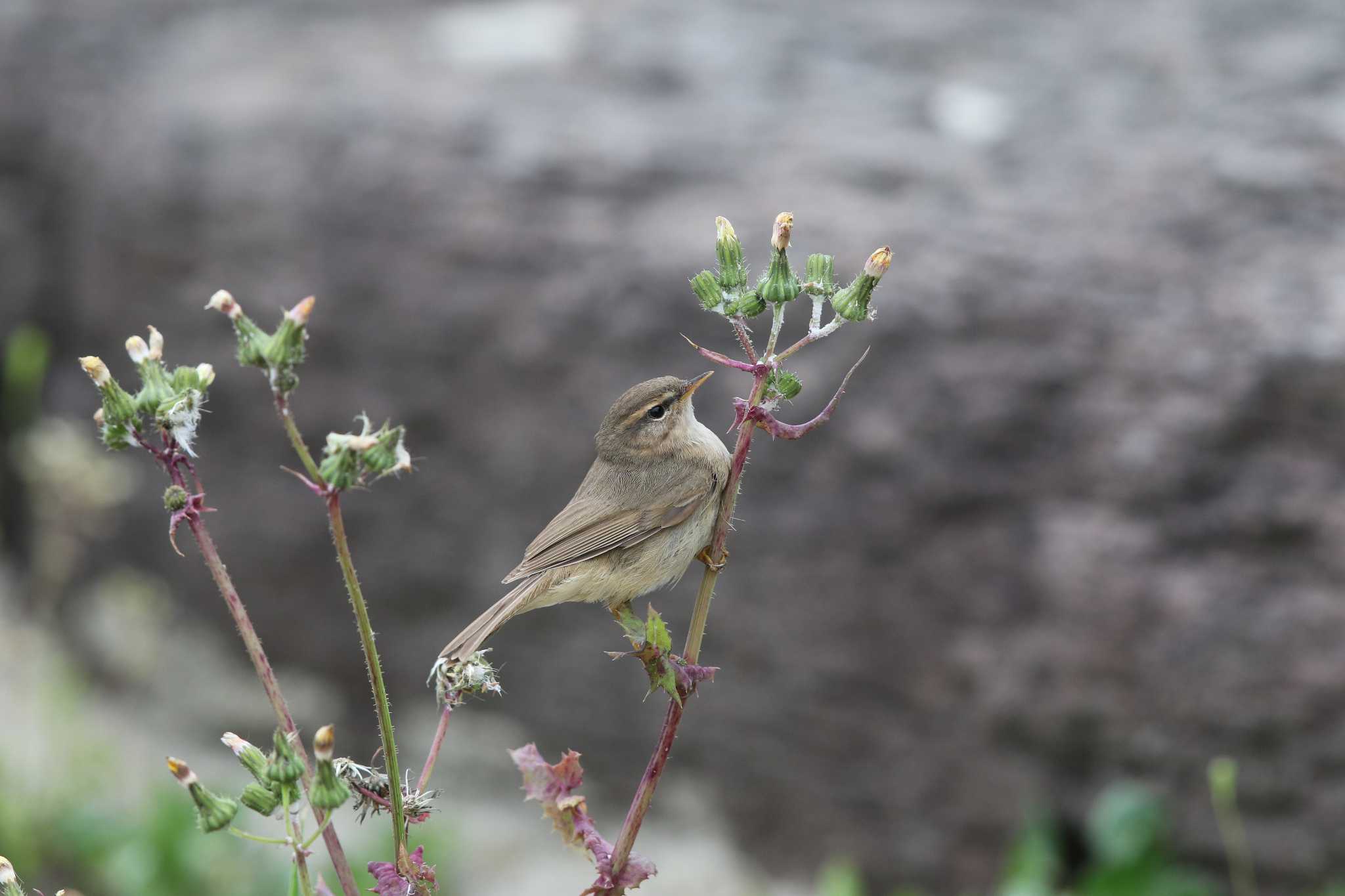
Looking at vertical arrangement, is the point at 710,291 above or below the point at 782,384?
above

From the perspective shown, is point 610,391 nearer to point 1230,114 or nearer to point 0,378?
point 1230,114

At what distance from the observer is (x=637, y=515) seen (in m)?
2.78

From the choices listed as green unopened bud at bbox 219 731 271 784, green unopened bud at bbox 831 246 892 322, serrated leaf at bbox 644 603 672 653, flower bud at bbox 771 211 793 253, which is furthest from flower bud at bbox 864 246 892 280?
green unopened bud at bbox 219 731 271 784

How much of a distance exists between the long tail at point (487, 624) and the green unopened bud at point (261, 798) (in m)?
0.31

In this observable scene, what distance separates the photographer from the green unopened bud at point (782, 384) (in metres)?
1.63

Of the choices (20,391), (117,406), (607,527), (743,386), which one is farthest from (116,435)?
(20,391)

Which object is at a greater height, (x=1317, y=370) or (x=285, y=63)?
(x=285, y=63)

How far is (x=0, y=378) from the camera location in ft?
23.4

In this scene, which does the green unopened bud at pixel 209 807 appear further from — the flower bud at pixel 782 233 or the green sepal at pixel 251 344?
the flower bud at pixel 782 233

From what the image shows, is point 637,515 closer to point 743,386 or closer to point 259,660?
point 259,660

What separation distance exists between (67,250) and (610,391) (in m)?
3.34

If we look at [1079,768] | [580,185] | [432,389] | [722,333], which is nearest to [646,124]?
[580,185]

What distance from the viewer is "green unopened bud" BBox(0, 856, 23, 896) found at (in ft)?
5.17

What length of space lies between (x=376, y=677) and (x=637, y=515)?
4.25ft
